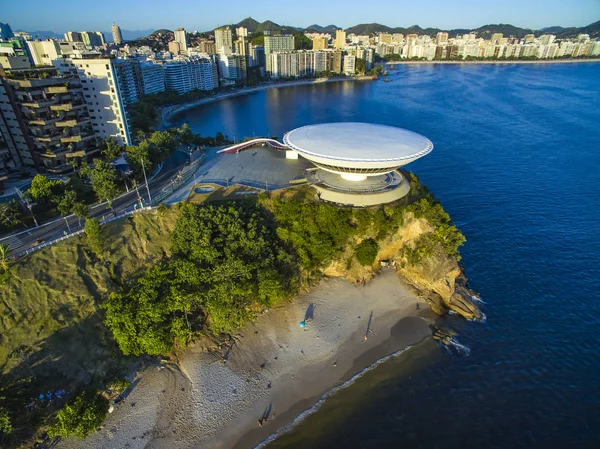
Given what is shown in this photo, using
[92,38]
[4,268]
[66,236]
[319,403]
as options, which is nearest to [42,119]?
[66,236]

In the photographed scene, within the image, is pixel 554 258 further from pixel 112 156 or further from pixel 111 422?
pixel 112 156

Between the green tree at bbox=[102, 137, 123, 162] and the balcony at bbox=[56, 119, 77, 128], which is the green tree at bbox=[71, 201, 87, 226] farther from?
the balcony at bbox=[56, 119, 77, 128]

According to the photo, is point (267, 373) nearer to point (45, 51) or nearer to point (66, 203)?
point (66, 203)

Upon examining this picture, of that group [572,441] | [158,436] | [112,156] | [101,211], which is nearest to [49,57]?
[112,156]

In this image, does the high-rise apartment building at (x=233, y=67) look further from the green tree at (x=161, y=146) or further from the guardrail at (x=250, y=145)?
the green tree at (x=161, y=146)

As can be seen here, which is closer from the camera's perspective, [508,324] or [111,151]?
[508,324]

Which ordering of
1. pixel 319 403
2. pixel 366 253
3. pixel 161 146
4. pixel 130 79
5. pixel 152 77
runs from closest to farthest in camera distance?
pixel 319 403, pixel 366 253, pixel 161 146, pixel 130 79, pixel 152 77
